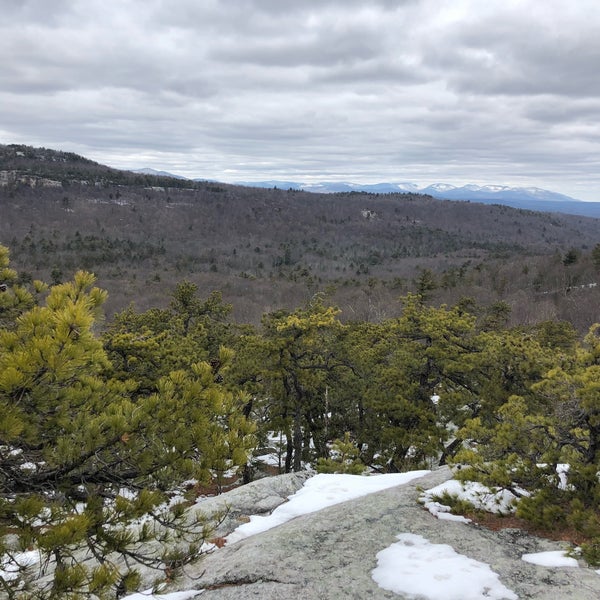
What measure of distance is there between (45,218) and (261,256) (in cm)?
7068

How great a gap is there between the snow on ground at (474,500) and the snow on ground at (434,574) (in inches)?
40.2

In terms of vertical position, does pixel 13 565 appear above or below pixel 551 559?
above

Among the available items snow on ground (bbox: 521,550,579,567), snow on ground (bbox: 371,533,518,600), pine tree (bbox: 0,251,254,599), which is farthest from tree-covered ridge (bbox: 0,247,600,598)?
snow on ground (bbox: 371,533,518,600)

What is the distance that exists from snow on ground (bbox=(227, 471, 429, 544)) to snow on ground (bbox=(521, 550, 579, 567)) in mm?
3405

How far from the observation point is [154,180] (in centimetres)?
19525

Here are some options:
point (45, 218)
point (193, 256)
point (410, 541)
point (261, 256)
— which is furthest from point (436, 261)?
point (410, 541)

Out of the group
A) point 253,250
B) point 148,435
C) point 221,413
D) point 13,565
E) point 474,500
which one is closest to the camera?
point 148,435

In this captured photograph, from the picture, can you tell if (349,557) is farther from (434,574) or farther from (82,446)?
(82,446)

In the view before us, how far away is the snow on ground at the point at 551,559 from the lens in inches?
220

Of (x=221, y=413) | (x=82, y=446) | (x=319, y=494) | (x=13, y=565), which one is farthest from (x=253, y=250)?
(x=82, y=446)

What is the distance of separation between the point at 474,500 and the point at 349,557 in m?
2.55

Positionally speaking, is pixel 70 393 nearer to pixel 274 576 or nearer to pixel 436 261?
pixel 274 576

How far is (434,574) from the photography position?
5.52 metres

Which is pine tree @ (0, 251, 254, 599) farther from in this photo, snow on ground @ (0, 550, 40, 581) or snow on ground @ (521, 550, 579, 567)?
snow on ground @ (521, 550, 579, 567)
